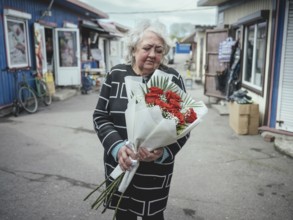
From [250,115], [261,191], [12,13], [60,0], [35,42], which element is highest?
[60,0]

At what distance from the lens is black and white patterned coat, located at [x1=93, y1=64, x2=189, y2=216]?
2049mm

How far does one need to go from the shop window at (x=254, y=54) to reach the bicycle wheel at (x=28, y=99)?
19.5 ft

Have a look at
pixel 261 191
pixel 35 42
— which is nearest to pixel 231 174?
pixel 261 191

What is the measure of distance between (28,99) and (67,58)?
3981 millimetres

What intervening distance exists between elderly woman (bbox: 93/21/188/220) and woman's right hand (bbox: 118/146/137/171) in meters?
0.14

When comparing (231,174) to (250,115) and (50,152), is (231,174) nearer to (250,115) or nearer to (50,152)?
(250,115)

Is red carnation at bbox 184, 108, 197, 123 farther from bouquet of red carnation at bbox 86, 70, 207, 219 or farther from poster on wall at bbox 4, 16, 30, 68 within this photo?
poster on wall at bbox 4, 16, 30, 68

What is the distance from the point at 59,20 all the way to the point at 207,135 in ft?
27.3

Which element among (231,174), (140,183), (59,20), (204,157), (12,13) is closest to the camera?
(140,183)

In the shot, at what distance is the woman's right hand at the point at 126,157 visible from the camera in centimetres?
184

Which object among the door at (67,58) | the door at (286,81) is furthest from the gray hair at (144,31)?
the door at (67,58)

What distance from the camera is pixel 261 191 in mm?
3961

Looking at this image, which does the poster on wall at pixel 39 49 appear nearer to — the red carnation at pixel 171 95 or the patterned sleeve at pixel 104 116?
the patterned sleeve at pixel 104 116

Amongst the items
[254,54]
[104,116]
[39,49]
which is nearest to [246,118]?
[254,54]
